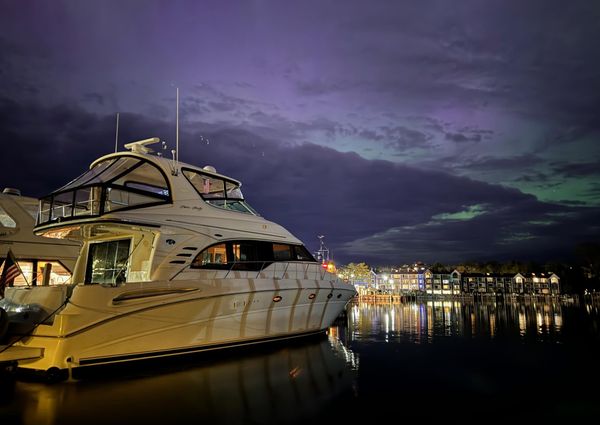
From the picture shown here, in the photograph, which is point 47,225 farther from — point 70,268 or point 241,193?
point 70,268

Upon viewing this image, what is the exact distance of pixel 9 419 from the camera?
19.5ft

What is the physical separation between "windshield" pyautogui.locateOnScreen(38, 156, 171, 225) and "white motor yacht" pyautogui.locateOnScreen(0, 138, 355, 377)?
3 cm

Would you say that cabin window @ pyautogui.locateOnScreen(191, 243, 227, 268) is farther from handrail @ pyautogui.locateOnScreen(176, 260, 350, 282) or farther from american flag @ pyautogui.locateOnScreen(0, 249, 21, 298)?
american flag @ pyautogui.locateOnScreen(0, 249, 21, 298)

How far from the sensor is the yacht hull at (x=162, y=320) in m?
7.90

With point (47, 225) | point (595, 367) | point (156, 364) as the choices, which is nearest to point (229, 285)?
point (156, 364)

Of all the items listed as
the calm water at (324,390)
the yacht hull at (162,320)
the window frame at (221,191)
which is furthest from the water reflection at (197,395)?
the window frame at (221,191)

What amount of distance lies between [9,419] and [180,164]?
22.3 ft

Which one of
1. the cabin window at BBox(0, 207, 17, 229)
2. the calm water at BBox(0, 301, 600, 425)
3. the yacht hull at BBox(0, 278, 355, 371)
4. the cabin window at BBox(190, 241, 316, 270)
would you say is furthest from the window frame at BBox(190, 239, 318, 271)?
the cabin window at BBox(0, 207, 17, 229)

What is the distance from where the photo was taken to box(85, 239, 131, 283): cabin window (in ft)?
34.4

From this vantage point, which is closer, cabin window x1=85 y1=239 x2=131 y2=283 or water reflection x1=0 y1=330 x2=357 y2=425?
water reflection x1=0 y1=330 x2=357 y2=425

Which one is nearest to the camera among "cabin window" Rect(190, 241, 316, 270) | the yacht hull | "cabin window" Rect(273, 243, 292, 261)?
the yacht hull

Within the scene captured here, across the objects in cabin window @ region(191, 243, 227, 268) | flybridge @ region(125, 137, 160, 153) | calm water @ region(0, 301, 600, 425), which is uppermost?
flybridge @ region(125, 137, 160, 153)

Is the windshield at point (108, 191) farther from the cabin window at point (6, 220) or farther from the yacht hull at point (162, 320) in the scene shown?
the cabin window at point (6, 220)

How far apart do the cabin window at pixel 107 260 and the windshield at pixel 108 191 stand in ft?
3.92
